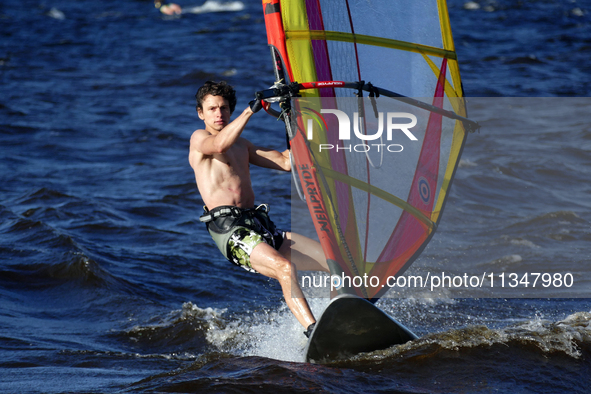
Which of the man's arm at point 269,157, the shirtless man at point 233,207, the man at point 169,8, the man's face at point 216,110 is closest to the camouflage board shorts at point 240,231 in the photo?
the shirtless man at point 233,207

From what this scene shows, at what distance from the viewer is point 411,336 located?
161 inches

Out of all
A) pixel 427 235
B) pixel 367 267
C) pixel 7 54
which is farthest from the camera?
pixel 7 54

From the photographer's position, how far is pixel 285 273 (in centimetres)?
396

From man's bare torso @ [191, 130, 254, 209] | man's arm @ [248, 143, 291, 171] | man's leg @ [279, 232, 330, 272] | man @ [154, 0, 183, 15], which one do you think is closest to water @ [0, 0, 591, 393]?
man's leg @ [279, 232, 330, 272]

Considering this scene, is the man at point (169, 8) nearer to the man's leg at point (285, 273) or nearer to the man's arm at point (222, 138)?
the man's arm at point (222, 138)

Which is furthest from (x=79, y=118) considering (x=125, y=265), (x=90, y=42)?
(x=90, y=42)

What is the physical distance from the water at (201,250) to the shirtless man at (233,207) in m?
0.67

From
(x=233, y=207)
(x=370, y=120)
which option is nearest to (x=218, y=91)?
(x=233, y=207)

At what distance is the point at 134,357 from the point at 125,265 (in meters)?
2.20

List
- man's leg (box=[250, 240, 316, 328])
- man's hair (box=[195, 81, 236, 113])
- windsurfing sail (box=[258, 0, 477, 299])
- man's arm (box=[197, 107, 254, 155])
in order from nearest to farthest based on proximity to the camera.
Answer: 1. man's arm (box=[197, 107, 254, 155])
2. man's leg (box=[250, 240, 316, 328])
3. windsurfing sail (box=[258, 0, 477, 299])
4. man's hair (box=[195, 81, 236, 113])

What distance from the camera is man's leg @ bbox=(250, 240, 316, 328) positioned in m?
3.92

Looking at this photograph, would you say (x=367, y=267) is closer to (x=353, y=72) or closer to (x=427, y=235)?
(x=427, y=235)

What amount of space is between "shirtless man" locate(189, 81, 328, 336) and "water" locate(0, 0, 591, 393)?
67 cm

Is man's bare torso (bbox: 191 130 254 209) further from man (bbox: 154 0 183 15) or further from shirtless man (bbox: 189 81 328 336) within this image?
man (bbox: 154 0 183 15)
